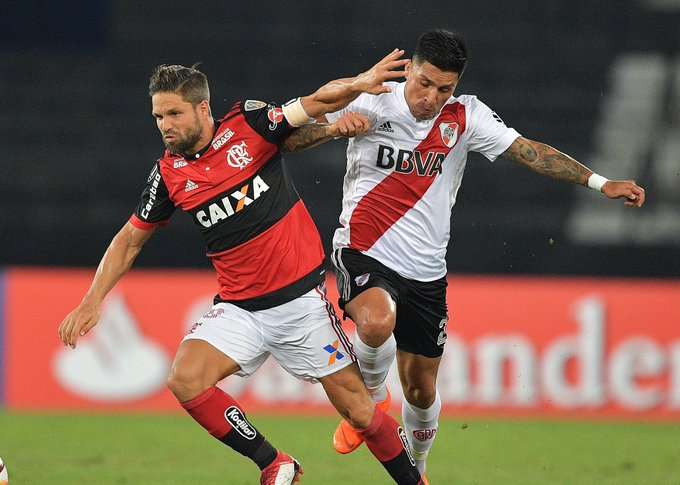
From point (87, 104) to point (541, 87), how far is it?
4.06 metres

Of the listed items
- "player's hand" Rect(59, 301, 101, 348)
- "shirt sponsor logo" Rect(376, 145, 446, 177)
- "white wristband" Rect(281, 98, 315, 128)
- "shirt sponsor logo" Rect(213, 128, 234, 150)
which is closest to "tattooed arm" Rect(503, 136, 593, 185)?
"shirt sponsor logo" Rect(376, 145, 446, 177)

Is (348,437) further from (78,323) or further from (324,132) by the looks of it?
(324,132)

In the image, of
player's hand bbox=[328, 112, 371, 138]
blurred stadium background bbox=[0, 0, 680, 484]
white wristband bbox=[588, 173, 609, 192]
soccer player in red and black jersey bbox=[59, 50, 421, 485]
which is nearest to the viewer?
player's hand bbox=[328, 112, 371, 138]

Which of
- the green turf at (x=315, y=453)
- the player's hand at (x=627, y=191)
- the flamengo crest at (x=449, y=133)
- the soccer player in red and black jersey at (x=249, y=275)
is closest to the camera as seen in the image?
the soccer player in red and black jersey at (x=249, y=275)

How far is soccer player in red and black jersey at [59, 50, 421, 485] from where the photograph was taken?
5.73 meters

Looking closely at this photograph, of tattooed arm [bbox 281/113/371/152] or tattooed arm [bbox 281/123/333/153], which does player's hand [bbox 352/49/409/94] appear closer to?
tattooed arm [bbox 281/113/371/152]

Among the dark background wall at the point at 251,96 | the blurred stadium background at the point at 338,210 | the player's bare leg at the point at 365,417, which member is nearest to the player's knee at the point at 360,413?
the player's bare leg at the point at 365,417

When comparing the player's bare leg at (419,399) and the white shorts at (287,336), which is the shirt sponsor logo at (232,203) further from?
the player's bare leg at (419,399)

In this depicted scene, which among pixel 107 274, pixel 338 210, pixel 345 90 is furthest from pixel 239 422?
pixel 338 210

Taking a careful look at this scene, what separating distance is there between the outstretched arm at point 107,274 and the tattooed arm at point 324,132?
0.81 metres

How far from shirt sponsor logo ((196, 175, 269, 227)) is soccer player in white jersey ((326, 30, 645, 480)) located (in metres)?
0.51

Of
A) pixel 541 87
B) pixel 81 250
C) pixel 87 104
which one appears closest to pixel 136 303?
pixel 81 250

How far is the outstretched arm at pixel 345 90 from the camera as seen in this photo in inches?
218

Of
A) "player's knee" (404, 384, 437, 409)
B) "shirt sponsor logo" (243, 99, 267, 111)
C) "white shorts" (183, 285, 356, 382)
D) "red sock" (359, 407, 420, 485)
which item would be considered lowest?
"player's knee" (404, 384, 437, 409)
